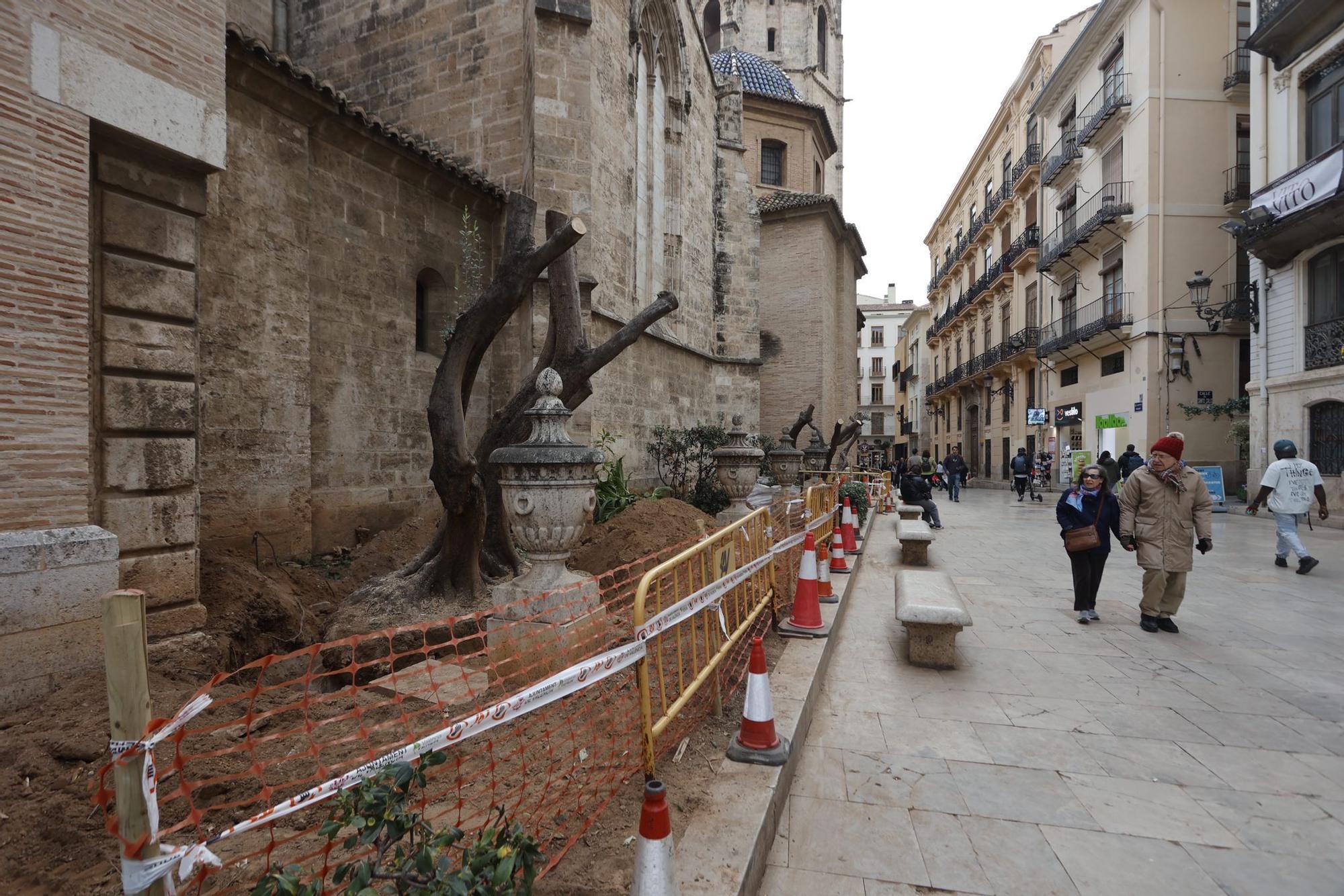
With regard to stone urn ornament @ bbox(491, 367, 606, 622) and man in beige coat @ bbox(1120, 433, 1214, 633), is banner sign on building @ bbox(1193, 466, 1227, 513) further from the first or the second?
stone urn ornament @ bbox(491, 367, 606, 622)

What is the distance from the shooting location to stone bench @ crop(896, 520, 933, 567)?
27.6 feet

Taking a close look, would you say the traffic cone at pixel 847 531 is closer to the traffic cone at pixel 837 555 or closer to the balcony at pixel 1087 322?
the traffic cone at pixel 837 555

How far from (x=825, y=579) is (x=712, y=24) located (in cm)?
3134

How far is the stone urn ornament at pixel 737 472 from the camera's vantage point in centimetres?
777

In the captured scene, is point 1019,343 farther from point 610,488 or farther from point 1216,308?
point 610,488

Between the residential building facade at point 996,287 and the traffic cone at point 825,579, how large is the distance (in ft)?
74.8

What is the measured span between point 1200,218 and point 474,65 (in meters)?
19.3

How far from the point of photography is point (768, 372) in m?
21.5

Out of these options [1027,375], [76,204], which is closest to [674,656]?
[76,204]

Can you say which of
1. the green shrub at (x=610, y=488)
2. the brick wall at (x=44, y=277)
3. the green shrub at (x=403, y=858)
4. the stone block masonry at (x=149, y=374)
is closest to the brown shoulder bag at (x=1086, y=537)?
the green shrub at (x=610, y=488)

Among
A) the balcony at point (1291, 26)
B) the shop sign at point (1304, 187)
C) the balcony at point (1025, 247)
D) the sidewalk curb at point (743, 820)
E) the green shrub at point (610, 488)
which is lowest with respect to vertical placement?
the sidewalk curb at point (743, 820)

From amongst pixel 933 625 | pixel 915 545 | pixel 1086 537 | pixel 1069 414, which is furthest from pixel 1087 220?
pixel 933 625

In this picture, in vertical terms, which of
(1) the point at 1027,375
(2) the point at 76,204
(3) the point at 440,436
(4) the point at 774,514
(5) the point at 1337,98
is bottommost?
(4) the point at 774,514

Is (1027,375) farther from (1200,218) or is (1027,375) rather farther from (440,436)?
(440,436)
